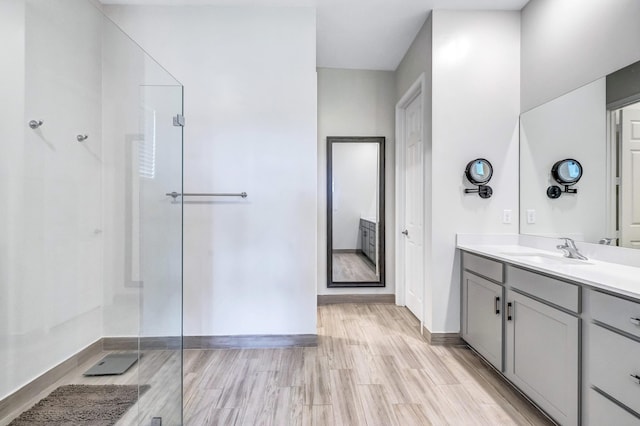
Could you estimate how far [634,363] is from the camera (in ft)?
4.08

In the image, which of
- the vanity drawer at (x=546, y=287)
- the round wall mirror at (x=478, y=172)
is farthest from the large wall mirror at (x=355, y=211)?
the vanity drawer at (x=546, y=287)

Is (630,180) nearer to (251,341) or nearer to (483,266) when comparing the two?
(483,266)

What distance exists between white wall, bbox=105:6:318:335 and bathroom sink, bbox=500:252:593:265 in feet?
4.98

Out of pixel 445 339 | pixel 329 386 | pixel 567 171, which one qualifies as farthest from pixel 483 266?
pixel 329 386

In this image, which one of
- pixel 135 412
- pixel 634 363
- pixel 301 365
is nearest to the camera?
pixel 634 363

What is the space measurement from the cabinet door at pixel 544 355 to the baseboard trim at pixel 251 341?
143cm

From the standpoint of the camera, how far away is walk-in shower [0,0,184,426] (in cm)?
A: 149

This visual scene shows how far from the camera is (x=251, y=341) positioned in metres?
2.63

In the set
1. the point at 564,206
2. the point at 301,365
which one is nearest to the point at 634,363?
the point at 564,206

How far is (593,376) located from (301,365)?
166cm

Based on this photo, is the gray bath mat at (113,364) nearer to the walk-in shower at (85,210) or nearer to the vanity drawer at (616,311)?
the walk-in shower at (85,210)

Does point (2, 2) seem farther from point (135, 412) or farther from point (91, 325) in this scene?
point (135, 412)

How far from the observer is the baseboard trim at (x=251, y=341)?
2.61 meters

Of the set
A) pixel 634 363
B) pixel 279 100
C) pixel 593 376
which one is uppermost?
pixel 279 100
